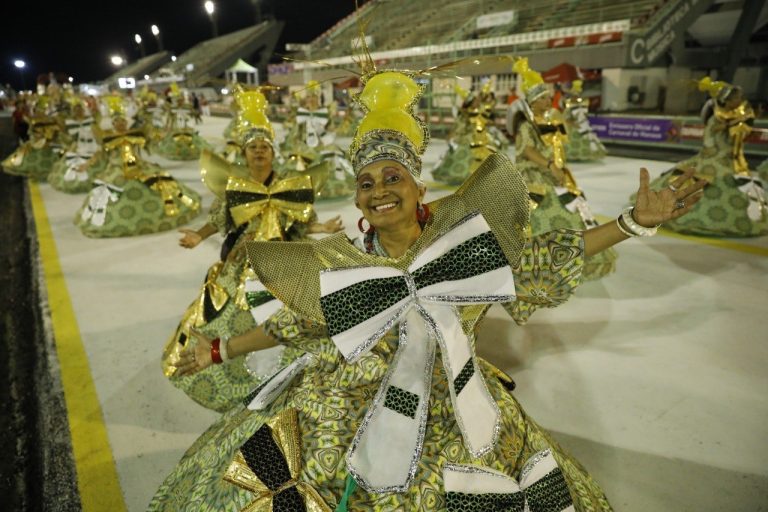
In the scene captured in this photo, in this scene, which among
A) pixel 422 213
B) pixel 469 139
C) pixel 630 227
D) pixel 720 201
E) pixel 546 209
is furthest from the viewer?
pixel 469 139

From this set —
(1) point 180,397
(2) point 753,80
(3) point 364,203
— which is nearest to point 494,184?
(3) point 364,203

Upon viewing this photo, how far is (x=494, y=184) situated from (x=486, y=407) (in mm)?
654

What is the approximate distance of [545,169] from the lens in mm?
4707

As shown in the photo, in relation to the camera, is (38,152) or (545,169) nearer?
(545,169)

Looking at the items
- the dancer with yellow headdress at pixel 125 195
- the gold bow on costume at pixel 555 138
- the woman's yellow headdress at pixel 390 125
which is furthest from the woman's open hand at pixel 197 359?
the dancer with yellow headdress at pixel 125 195

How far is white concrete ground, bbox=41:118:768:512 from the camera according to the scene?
2.52m

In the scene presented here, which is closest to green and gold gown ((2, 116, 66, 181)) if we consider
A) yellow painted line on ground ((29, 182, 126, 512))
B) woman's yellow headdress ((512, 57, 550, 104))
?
yellow painted line on ground ((29, 182, 126, 512))

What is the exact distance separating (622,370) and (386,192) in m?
2.41

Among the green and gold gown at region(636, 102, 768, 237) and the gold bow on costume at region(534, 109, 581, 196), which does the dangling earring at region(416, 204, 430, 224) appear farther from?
the green and gold gown at region(636, 102, 768, 237)

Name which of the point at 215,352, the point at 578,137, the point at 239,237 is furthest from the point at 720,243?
the point at 578,137

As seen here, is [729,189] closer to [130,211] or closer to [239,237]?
[239,237]

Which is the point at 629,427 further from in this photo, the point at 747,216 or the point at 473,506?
the point at 747,216

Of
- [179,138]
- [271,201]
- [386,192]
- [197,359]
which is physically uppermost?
[386,192]

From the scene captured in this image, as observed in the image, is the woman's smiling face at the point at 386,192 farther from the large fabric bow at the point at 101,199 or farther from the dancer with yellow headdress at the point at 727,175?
the large fabric bow at the point at 101,199
